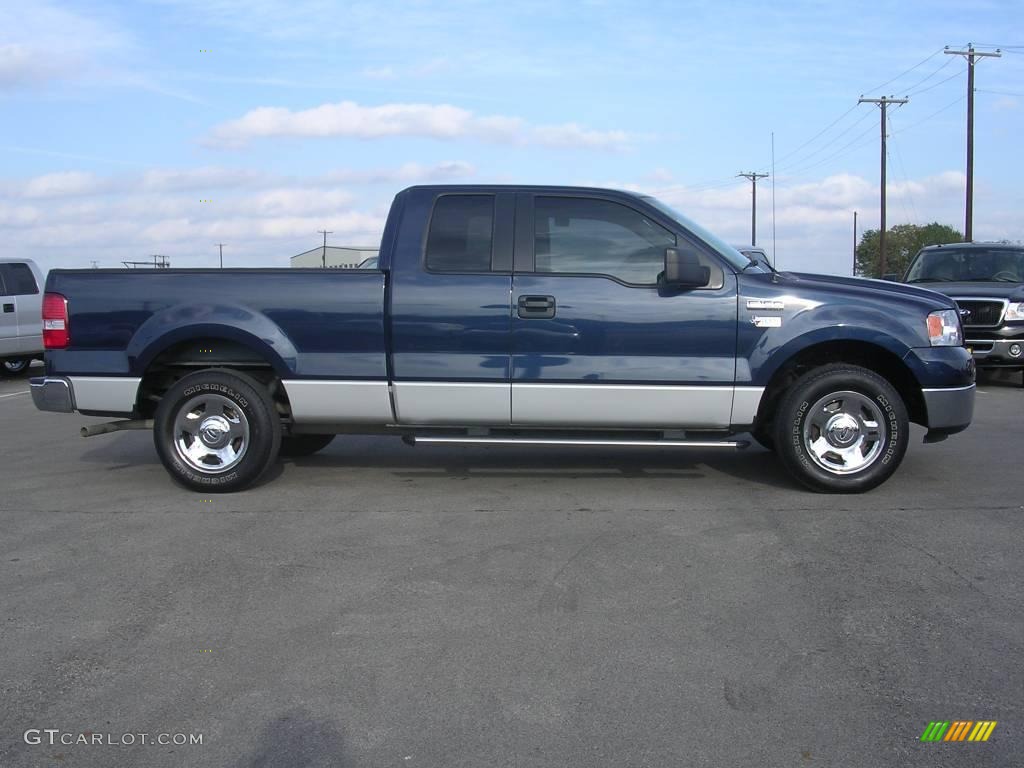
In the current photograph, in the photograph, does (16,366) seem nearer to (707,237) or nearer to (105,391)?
(105,391)

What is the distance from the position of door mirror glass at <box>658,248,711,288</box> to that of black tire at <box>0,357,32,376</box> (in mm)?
14295

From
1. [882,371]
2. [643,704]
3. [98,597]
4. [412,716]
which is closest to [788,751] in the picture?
[643,704]

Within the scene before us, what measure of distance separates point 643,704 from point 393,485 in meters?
3.75

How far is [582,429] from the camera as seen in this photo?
259 inches

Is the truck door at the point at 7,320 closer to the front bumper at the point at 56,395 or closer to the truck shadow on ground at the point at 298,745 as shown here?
the front bumper at the point at 56,395

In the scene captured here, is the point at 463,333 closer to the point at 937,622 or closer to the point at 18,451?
the point at 937,622

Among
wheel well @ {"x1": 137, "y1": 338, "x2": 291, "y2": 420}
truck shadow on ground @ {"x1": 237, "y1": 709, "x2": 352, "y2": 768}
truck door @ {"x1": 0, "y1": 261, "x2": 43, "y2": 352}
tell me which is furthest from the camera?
truck door @ {"x1": 0, "y1": 261, "x2": 43, "y2": 352}

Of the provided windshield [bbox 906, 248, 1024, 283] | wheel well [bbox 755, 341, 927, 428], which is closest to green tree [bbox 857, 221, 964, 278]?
windshield [bbox 906, 248, 1024, 283]

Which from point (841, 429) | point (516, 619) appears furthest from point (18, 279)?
point (516, 619)

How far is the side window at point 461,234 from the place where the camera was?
6.56 m

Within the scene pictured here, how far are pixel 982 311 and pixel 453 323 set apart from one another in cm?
917

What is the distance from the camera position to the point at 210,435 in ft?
22.0

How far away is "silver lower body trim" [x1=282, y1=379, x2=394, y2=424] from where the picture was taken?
6504 millimetres

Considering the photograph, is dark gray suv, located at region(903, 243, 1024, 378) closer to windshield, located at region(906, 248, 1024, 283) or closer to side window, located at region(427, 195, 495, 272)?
windshield, located at region(906, 248, 1024, 283)
